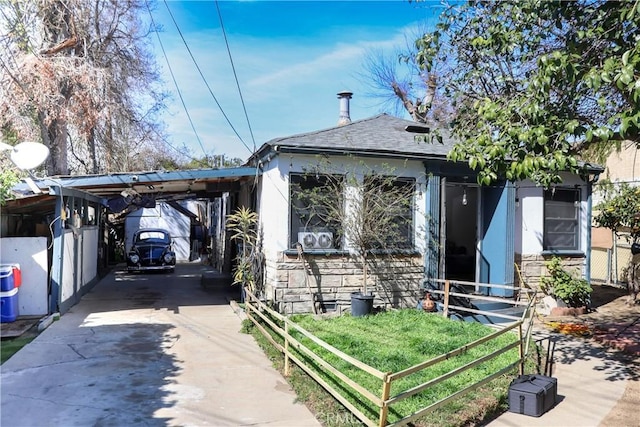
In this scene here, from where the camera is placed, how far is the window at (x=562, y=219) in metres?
11.3

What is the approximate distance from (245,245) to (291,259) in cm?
194

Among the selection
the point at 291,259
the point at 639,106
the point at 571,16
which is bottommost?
the point at 291,259

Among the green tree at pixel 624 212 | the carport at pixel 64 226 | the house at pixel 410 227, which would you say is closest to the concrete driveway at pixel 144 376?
the carport at pixel 64 226

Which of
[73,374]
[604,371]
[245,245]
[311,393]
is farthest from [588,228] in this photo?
[73,374]

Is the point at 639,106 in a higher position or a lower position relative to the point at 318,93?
lower

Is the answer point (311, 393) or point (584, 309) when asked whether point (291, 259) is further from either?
point (584, 309)

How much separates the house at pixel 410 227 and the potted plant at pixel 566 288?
1.32ft

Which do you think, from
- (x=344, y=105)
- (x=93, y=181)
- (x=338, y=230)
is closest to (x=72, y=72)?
(x=93, y=181)

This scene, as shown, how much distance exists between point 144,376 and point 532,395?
14.8 ft

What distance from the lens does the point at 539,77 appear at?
4.71m

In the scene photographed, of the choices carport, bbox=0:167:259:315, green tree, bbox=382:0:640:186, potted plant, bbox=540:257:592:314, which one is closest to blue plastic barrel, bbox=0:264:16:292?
carport, bbox=0:167:259:315

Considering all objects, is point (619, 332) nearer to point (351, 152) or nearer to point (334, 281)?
point (334, 281)

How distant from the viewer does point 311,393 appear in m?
5.36

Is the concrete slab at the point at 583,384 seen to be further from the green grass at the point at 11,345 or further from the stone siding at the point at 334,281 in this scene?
the green grass at the point at 11,345
